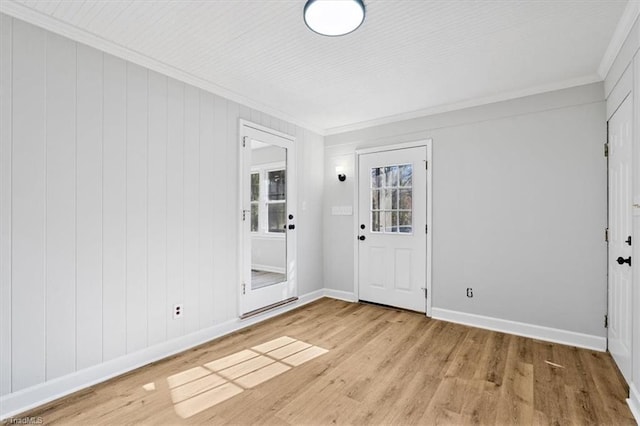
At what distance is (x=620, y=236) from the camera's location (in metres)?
2.46

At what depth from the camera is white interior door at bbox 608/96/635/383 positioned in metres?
2.25

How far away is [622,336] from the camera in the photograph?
2.38 meters

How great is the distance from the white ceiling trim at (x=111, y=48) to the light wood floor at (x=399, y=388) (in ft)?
8.18

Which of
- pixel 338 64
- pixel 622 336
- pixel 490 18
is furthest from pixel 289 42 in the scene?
pixel 622 336

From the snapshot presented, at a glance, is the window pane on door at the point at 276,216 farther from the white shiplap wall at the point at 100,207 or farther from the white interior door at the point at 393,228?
the white interior door at the point at 393,228

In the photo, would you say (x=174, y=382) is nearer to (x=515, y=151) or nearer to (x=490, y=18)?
(x=490, y=18)

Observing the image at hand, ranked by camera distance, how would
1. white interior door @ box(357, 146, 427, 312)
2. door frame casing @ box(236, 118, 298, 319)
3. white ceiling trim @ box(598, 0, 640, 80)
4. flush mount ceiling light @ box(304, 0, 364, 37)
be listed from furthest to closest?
1. white interior door @ box(357, 146, 427, 312)
2. door frame casing @ box(236, 118, 298, 319)
3. white ceiling trim @ box(598, 0, 640, 80)
4. flush mount ceiling light @ box(304, 0, 364, 37)

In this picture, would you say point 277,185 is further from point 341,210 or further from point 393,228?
point 393,228

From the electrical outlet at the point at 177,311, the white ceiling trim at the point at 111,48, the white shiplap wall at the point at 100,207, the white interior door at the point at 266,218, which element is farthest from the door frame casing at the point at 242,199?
the electrical outlet at the point at 177,311

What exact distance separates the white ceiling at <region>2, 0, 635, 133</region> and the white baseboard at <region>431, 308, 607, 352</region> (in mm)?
2397

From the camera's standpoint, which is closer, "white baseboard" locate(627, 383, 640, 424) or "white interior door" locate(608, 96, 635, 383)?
"white baseboard" locate(627, 383, 640, 424)

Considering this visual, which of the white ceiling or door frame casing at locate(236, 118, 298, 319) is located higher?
the white ceiling

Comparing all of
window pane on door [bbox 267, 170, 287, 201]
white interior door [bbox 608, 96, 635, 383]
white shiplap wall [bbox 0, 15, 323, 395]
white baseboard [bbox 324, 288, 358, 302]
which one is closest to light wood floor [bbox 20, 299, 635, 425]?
white interior door [bbox 608, 96, 635, 383]

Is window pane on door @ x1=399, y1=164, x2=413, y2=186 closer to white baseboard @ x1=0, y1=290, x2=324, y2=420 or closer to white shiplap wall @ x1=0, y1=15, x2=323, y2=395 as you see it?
white shiplap wall @ x1=0, y1=15, x2=323, y2=395
